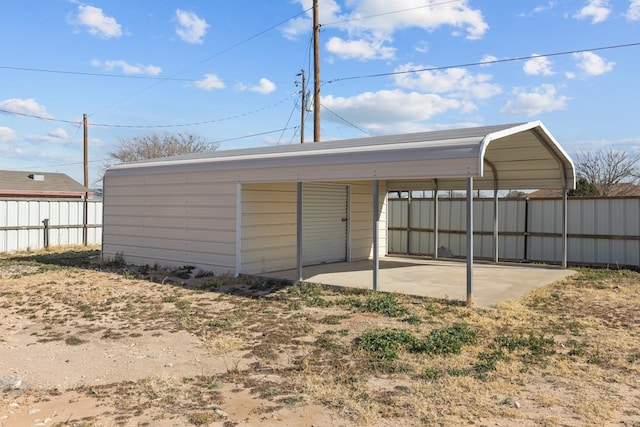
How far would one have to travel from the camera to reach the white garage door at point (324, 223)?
38.9 feet

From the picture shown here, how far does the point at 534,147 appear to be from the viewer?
10242 mm

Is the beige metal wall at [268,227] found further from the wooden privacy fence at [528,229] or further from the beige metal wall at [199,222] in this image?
Result: the wooden privacy fence at [528,229]

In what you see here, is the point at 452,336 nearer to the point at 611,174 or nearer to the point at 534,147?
the point at 534,147

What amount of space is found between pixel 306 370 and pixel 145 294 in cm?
488

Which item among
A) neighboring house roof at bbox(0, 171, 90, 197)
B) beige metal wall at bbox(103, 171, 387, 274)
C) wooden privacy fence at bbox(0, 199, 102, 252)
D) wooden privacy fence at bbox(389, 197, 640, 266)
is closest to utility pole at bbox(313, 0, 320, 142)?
wooden privacy fence at bbox(389, 197, 640, 266)

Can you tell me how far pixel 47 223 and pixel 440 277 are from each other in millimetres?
13318

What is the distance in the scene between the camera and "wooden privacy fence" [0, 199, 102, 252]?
1577 centimetres

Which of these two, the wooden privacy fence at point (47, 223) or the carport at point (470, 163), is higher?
the carport at point (470, 163)

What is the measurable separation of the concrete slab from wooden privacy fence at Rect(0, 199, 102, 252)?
10209 millimetres

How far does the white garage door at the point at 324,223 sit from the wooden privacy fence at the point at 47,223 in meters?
10.0

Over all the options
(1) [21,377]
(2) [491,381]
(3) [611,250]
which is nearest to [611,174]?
(3) [611,250]

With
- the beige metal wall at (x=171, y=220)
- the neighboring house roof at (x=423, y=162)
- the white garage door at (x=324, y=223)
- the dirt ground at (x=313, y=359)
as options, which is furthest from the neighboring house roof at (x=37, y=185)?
the white garage door at (x=324, y=223)

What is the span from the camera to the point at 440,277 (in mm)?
10039

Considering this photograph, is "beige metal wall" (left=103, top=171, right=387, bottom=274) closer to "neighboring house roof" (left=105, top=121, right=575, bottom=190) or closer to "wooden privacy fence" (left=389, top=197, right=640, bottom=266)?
"neighboring house roof" (left=105, top=121, right=575, bottom=190)
